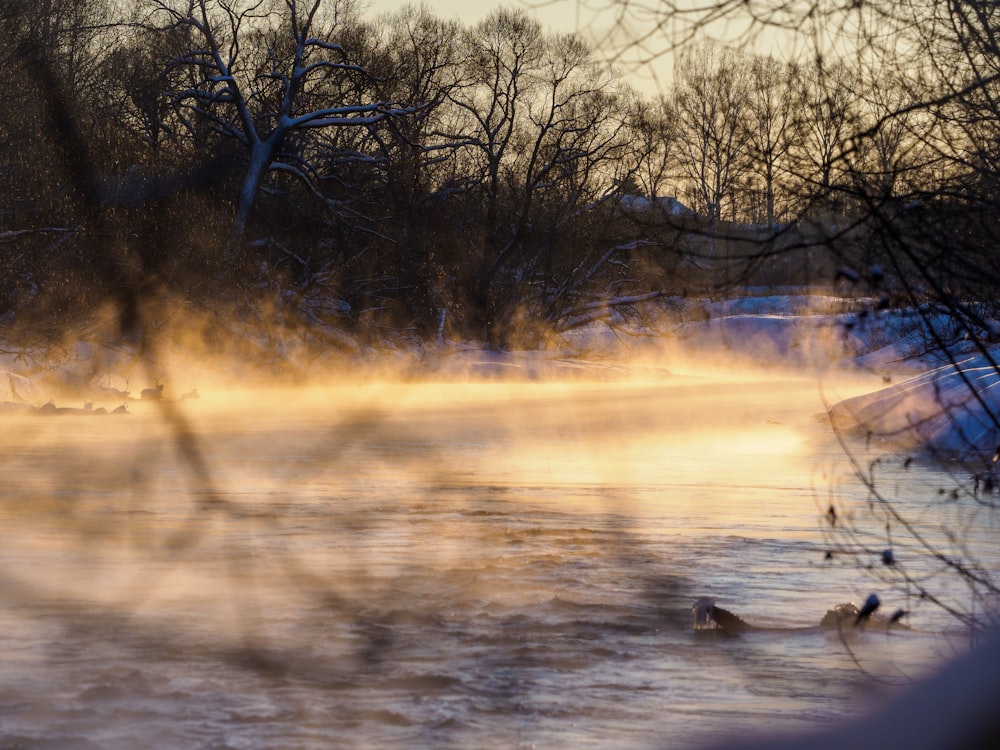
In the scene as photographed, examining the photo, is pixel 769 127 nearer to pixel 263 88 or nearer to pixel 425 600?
pixel 425 600

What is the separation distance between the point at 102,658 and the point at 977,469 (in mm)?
6500

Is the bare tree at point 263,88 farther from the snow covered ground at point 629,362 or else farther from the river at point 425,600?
the river at point 425,600

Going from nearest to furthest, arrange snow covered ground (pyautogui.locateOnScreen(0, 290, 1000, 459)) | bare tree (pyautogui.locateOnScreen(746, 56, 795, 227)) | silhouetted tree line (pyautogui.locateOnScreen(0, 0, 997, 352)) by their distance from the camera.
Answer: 1. bare tree (pyautogui.locateOnScreen(746, 56, 795, 227))
2. snow covered ground (pyautogui.locateOnScreen(0, 290, 1000, 459))
3. silhouetted tree line (pyautogui.locateOnScreen(0, 0, 997, 352))

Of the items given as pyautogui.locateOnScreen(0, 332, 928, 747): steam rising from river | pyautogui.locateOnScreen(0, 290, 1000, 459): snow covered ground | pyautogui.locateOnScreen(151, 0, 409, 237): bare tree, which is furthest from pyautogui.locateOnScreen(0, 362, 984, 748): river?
pyautogui.locateOnScreen(151, 0, 409, 237): bare tree

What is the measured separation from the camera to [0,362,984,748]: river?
5.02 m

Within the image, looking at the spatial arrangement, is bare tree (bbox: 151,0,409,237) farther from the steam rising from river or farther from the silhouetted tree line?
the steam rising from river

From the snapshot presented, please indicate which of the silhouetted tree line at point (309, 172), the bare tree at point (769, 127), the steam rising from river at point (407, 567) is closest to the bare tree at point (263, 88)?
the silhouetted tree line at point (309, 172)

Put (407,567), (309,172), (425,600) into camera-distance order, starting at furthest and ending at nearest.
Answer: (309,172)
(407,567)
(425,600)

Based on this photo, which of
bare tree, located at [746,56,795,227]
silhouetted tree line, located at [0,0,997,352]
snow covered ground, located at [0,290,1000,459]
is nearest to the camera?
bare tree, located at [746,56,795,227]

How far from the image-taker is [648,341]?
3647 cm

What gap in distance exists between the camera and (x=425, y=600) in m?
6.76

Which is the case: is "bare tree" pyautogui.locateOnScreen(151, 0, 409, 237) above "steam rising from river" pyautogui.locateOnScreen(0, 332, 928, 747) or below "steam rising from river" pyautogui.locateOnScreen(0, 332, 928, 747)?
above

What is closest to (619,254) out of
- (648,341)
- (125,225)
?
(648,341)

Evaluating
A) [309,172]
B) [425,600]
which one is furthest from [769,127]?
[309,172]
